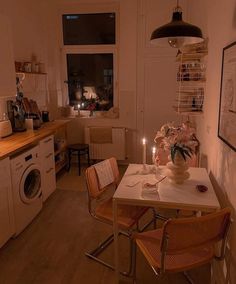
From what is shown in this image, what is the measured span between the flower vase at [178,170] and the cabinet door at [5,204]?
1442 millimetres

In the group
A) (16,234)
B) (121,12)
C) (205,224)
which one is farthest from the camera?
(121,12)

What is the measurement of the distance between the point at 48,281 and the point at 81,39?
3894mm

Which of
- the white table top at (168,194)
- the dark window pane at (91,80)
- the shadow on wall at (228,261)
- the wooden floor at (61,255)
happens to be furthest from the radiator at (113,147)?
the shadow on wall at (228,261)

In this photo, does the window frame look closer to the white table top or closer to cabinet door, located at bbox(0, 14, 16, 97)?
cabinet door, located at bbox(0, 14, 16, 97)

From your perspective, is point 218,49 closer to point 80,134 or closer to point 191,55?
point 191,55

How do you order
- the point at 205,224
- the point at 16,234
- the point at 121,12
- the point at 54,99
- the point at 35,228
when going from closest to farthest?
1. the point at 205,224
2. the point at 16,234
3. the point at 35,228
4. the point at 121,12
5. the point at 54,99

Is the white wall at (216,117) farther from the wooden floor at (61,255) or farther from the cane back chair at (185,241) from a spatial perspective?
the wooden floor at (61,255)

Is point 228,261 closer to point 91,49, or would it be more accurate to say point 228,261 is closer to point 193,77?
point 193,77

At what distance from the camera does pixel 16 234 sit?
2660 millimetres

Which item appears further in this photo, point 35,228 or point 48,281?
point 35,228

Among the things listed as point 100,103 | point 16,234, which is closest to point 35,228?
point 16,234

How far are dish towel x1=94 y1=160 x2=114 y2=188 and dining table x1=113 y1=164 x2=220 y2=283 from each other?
19cm

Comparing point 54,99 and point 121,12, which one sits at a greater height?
point 121,12

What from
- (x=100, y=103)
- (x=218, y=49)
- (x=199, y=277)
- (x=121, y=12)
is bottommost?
(x=199, y=277)
